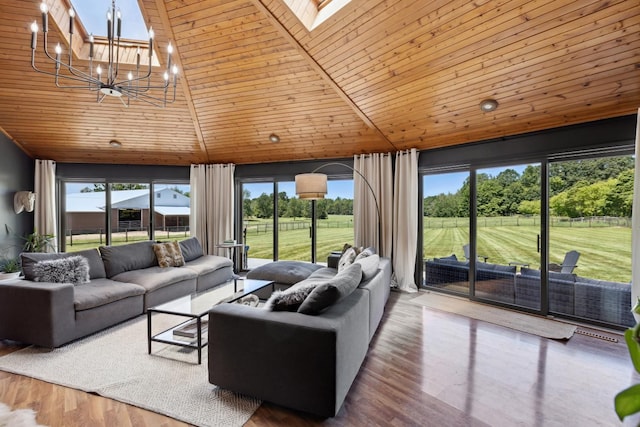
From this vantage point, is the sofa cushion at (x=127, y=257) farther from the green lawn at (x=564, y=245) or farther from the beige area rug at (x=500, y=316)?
the green lawn at (x=564, y=245)

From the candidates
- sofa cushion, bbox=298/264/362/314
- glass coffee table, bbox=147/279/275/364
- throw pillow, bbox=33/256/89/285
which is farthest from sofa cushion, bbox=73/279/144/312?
sofa cushion, bbox=298/264/362/314

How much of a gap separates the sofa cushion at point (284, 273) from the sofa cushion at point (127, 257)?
158 cm

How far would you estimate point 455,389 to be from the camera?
2469mm

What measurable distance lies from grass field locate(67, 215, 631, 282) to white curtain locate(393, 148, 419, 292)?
1.10 ft

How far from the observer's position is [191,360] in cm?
293

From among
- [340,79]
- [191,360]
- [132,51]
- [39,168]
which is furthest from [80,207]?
[340,79]

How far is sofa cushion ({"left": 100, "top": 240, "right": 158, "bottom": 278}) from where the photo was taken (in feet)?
14.1

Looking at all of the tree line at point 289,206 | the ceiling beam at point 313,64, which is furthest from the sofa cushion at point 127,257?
the ceiling beam at point 313,64

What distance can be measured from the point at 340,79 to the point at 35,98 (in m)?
4.41

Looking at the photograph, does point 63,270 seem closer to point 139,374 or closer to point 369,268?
point 139,374

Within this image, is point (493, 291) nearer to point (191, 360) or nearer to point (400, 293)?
point (400, 293)

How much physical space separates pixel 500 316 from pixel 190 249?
4.89m

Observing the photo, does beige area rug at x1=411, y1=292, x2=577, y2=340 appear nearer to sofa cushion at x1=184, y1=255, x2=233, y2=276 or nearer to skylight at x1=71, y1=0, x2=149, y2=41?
sofa cushion at x1=184, y1=255, x2=233, y2=276

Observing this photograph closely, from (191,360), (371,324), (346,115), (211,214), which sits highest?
(346,115)
